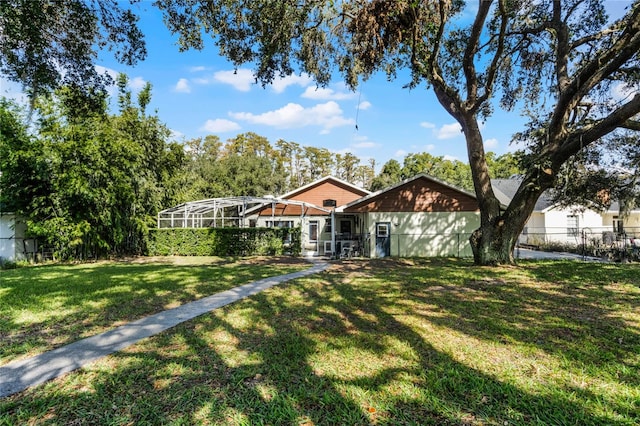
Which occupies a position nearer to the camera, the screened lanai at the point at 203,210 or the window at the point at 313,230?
the screened lanai at the point at 203,210

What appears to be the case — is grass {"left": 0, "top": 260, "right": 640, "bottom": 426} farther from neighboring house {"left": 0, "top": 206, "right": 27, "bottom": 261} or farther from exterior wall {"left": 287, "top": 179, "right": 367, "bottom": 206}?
exterior wall {"left": 287, "top": 179, "right": 367, "bottom": 206}

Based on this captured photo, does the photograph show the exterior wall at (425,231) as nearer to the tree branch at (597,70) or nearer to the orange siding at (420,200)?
the orange siding at (420,200)

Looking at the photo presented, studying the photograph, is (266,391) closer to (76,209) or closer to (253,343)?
(253,343)

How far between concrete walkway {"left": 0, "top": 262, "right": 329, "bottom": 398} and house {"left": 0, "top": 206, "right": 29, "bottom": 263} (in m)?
14.4

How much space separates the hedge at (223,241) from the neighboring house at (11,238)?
215 inches

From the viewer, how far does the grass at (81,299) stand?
4832 mm

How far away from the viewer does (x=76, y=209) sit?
15.7 m

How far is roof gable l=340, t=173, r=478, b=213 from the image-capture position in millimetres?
17516

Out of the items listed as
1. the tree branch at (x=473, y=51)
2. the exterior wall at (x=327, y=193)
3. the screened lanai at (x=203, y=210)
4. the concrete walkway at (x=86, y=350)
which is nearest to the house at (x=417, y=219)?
the screened lanai at (x=203, y=210)

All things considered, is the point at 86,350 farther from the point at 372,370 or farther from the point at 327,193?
the point at 327,193

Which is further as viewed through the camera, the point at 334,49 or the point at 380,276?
the point at 334,49

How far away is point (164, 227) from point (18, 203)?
22.0 feet

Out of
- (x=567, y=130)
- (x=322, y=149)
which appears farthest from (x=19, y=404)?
(x=322, y=149)

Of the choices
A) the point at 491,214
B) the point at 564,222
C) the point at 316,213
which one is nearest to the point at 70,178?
the point at 316,213
